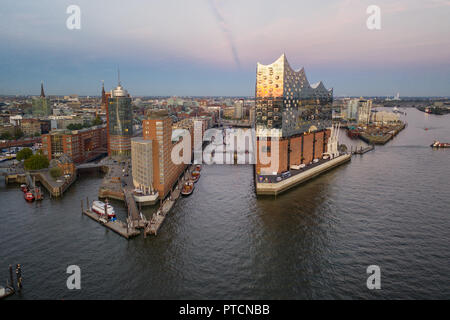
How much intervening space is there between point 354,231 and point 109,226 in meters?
22.3

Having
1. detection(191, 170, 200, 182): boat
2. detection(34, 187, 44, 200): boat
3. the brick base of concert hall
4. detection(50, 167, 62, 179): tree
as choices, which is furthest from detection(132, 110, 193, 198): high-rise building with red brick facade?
the brick base of concert hall

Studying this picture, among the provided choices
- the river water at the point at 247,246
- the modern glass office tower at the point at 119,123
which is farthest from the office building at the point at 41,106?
the river water at the point at 247,246

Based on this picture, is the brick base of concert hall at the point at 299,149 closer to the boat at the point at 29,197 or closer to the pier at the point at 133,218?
the pier at the point at 133,218

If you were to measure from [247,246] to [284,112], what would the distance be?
24.9 meters

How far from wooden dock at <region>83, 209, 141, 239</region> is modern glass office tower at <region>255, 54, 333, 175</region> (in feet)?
65.8

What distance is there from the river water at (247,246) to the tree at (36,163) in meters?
5.26

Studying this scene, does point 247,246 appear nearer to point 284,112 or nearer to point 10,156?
point 284,112

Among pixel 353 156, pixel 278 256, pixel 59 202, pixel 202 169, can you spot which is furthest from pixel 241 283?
pixel 353 156

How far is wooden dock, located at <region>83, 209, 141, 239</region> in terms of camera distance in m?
27.2

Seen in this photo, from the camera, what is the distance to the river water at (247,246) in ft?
66.4

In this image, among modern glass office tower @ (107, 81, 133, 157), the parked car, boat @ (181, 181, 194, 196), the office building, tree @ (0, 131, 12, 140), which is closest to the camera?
boat @ (181, 181, 194, 196)

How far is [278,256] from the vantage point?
24.3 metres

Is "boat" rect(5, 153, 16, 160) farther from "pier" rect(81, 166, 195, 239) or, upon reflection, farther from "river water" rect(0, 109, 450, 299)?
"pier" rect(81, 166, 195, 239)

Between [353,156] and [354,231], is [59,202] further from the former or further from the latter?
[353,156]
